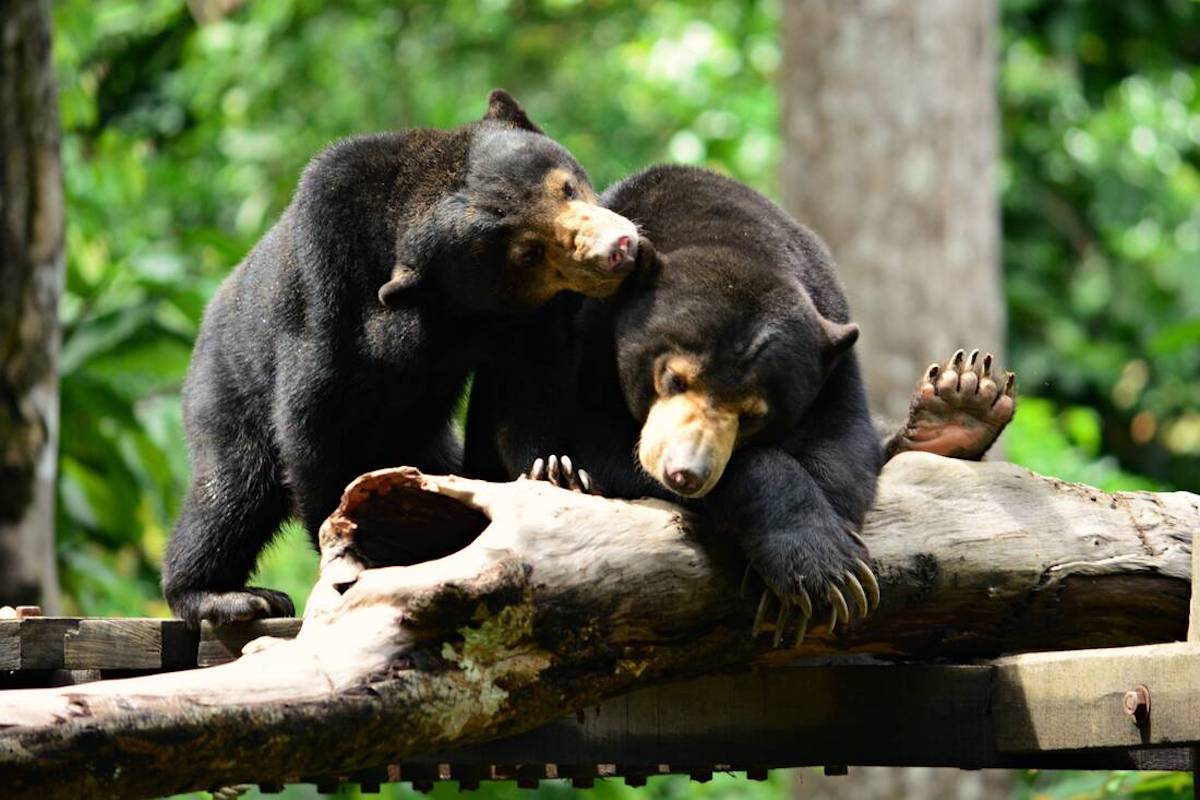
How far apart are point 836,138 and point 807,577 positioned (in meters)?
4.97

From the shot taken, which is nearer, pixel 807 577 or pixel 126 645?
pixel 807 577

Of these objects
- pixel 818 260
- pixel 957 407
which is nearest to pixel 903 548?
pixel 957 407

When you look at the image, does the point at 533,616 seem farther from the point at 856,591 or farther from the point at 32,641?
the point at 32,641

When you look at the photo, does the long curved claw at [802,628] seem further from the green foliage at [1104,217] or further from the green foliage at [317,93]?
the green foliage at [1104,217]

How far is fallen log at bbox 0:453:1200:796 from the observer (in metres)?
2.32

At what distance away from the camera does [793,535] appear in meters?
3.12

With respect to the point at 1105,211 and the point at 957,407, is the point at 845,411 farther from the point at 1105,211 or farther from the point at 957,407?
the point at 1105,211

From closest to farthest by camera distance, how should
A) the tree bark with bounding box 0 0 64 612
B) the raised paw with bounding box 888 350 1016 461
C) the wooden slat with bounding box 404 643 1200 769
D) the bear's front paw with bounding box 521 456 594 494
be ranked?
1. the wooden slat with bounding box 404 643 1200 769
2. the bear's front paw with bounding box 521 456 594 494
3. the raised paw with bounding box 888 350 1016 461
4. the tree bark with bounding box 0 0 64 612

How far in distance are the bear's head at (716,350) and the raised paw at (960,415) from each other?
391 millimetres

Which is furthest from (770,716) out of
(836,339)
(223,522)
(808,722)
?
(223,522)

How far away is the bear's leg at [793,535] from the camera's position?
3.04 meters

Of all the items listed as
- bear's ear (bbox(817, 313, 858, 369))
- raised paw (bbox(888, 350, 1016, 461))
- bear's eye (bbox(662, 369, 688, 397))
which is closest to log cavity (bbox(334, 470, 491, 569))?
bear's eye (bbox(662, 369, 688, 397))

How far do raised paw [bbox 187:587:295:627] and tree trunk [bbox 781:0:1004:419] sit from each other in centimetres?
413

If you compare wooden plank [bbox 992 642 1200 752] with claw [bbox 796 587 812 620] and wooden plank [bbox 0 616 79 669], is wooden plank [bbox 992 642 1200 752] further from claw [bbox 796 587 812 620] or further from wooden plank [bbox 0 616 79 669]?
wooden plank [bbox 0 616 79 669]
